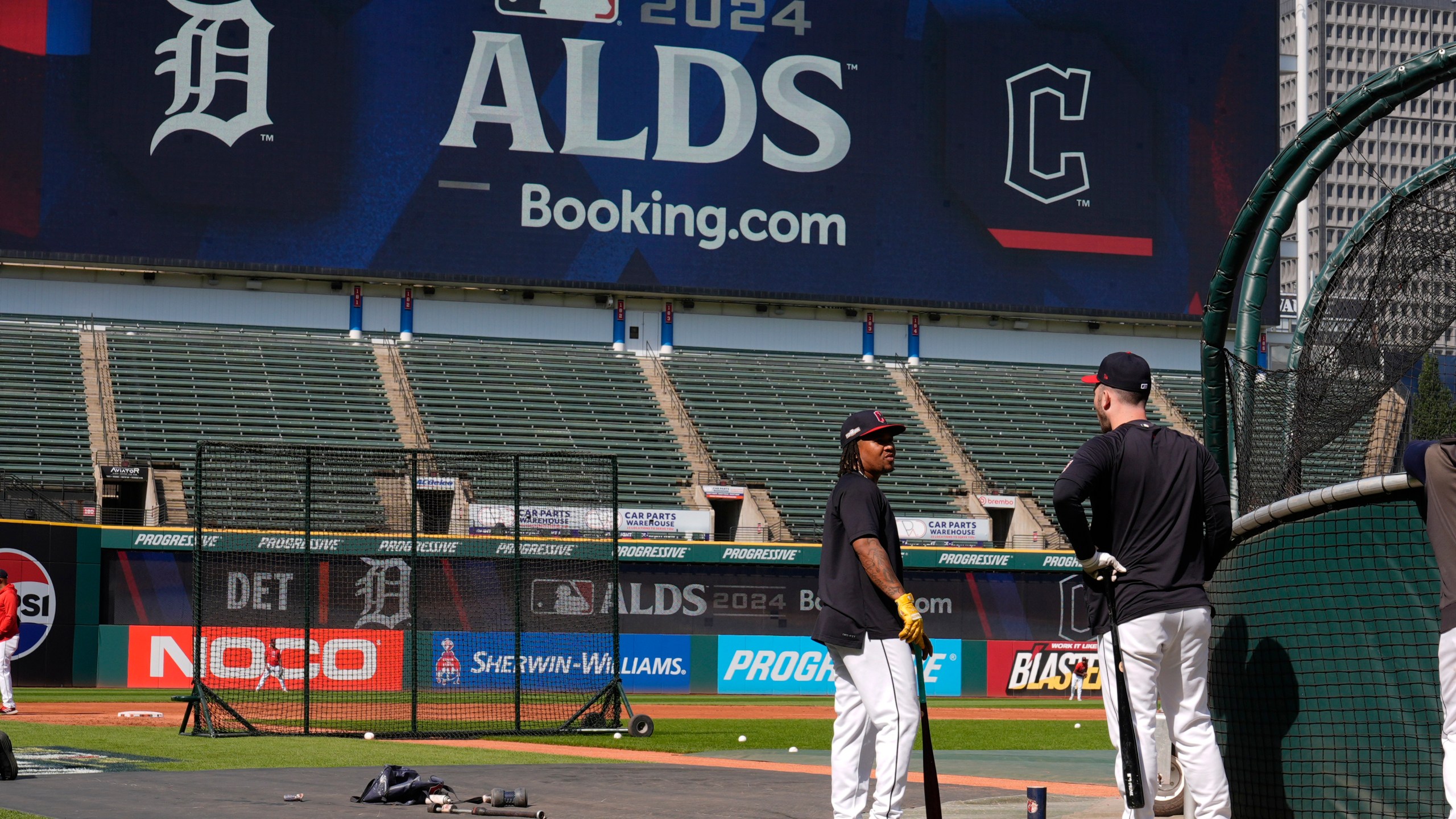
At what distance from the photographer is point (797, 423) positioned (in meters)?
39.6

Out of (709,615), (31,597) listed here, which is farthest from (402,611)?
(709,615)

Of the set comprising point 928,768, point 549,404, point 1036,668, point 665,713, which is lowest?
point 1036,668

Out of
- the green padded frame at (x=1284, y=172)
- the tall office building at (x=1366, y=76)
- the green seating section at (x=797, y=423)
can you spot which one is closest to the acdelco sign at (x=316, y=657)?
the green padded frame at (x=1284, y=172)

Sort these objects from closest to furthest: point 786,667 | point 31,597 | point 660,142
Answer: point 31,597 < point 786,667 < point 660,142

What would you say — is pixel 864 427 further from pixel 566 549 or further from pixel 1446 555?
pixel 566 549

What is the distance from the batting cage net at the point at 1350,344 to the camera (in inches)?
434

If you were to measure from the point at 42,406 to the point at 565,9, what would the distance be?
1537cm

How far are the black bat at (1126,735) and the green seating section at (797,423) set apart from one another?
90.3 feet

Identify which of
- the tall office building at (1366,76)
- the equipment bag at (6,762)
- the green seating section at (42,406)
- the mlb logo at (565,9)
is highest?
the tall office building at (1366,76)

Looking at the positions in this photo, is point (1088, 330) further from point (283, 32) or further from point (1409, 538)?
point (1409, 538)

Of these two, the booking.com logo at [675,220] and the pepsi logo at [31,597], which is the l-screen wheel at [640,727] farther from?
the booking.com logo at [675,220]

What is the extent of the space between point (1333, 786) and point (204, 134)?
34.3m

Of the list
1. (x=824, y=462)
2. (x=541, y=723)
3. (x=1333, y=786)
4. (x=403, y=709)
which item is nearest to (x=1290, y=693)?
(x=1333, y=786)

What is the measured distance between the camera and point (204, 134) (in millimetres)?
36781
